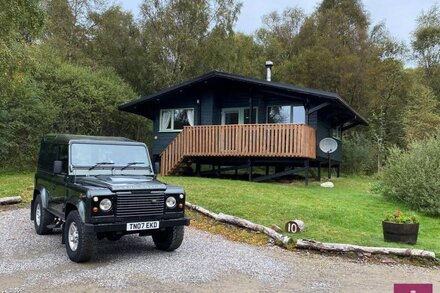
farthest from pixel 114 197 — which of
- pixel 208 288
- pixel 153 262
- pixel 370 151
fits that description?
pixel 370 151

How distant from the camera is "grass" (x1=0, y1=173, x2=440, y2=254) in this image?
873cm

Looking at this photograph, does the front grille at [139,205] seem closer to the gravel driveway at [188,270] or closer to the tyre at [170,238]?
the tyre at [170,238]

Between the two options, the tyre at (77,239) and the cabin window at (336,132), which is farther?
the cabin window at (336,132)

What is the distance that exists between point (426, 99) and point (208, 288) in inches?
1248

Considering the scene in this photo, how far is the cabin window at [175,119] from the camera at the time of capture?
2091 centimetres

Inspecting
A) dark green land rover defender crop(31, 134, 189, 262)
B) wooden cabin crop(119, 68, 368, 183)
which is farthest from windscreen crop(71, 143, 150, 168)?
wooden cabin crop(119, 68, 368, 183)

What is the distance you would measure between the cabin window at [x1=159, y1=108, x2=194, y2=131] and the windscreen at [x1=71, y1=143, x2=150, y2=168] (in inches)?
510

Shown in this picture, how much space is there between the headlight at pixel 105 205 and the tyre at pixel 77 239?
38 centimetres

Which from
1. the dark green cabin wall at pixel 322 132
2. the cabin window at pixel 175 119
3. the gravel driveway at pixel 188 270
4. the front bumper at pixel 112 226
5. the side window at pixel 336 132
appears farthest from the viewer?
the side window at pixel 336 132

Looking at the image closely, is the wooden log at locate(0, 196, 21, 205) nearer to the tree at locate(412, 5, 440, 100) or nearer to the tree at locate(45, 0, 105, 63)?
the tree at locate(45, 0, 105, 63)

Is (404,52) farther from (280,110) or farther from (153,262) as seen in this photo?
(153,262)

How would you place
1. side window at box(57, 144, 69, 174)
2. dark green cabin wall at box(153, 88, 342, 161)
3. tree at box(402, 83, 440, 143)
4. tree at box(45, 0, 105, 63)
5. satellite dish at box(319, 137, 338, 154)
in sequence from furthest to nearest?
tree at box(402, 83, 440, 143) → tree at box(45, 0, 105, 63) → dark green cabin wall at box(153, 88, 342, 161) → satellite dish at box(319, 137, 338, 154) → side window at box(57, 144, 69, 174)

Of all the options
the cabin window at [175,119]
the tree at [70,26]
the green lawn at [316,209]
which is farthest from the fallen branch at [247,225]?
the tree at [70,26]

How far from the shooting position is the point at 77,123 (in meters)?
23.0
